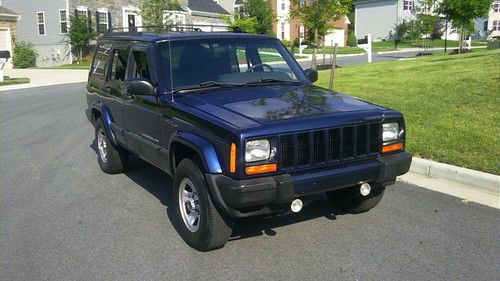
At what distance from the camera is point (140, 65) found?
575 cm

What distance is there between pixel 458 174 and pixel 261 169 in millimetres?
3240

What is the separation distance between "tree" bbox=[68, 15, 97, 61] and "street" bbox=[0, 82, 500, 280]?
29.3 meters

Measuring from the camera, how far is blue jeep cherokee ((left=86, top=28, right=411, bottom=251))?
3982mm

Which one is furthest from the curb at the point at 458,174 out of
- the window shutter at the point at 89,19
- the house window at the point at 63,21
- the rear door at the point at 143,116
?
the house window at the point at 63,21

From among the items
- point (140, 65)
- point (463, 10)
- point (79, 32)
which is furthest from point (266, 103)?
point (79, 32)

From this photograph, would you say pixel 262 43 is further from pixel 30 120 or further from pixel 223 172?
pixel 30 120

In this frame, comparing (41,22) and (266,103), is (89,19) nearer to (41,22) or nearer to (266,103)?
(41,22)

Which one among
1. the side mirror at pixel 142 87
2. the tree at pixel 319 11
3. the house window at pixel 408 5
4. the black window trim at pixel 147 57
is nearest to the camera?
the side mirror at pixel 142 87

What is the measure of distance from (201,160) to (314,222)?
1.43 metres

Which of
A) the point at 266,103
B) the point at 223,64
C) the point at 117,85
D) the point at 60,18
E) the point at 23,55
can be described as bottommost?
the point at 266,103

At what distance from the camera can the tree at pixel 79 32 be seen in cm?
3388

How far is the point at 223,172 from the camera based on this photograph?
13.2 feet

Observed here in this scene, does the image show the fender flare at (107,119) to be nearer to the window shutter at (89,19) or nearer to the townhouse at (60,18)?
the townhouse at (60,18)

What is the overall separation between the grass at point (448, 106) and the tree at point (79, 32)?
2446 cm
